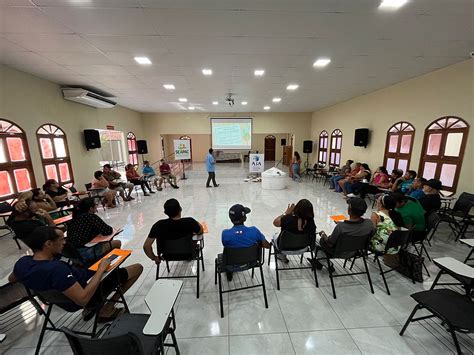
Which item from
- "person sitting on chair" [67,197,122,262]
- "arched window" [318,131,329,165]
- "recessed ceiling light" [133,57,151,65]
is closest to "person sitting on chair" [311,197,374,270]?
"person sitting on chair" [67,197,122,262]

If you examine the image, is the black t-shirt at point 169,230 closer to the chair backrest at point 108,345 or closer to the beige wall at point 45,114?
the chair backrest at point 108,345

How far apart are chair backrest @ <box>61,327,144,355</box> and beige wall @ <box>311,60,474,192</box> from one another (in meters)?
6.14

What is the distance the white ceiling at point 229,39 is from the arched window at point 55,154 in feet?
4.44

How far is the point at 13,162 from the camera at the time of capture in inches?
172

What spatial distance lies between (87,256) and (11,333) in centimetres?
82

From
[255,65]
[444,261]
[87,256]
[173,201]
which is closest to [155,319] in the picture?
[173,201]

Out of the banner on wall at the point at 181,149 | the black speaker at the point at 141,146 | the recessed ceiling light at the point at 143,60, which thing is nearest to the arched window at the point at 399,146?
the recessed ceiling light at the point at 143,60

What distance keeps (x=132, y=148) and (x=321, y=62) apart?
9140 millimetres

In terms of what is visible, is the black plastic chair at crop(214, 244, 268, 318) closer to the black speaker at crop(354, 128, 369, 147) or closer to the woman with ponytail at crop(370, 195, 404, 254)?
the woman with ponytail at crop(370, 195, 404, 254)

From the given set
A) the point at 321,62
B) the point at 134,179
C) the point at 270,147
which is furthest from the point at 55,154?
the point at 270,147

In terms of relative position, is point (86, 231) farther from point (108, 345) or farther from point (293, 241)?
point (293, 241)

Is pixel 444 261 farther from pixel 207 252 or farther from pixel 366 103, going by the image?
pixel 366 103

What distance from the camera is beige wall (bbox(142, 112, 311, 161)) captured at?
438 inches

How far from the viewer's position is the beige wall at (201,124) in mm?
11125
